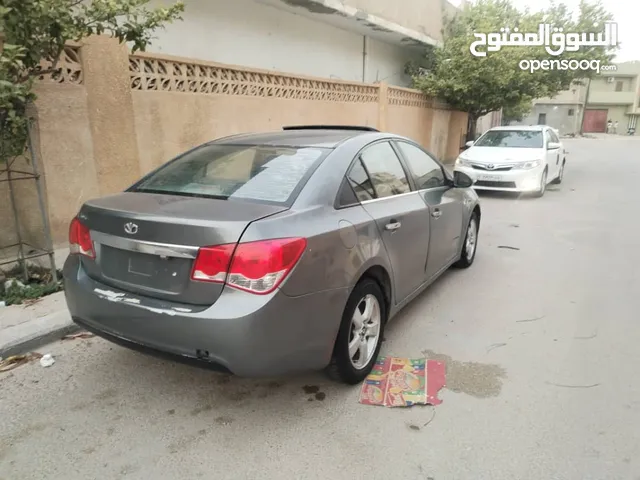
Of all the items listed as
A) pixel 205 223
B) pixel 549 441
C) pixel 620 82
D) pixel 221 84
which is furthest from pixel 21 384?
pixel 620 82

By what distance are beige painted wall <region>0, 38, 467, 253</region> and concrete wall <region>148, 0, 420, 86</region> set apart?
1.01 meters

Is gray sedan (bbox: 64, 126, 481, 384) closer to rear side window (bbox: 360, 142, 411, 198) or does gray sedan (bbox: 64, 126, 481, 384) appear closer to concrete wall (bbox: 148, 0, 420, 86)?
rear side window (bbox: 360, 142, 411, 198)

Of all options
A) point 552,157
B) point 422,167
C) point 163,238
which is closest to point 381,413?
point 163,238

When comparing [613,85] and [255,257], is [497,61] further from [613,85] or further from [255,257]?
[613,85]

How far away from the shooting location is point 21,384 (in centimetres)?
307

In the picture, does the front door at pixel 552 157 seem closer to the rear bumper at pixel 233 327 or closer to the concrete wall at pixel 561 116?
the rear bumper at pixel 233 327

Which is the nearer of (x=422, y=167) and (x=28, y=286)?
(x=422, y=167)

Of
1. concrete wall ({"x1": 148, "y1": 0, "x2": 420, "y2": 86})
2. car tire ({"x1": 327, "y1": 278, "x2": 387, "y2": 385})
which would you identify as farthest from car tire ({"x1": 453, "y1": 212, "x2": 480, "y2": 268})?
concrete wall ({"x1": 148, "y1": 0, "x2": 420, "y2": 86})

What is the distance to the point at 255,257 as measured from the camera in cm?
229

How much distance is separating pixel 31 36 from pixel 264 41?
5.98m

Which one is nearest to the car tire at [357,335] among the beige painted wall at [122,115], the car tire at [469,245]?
the car tire at [469,245]

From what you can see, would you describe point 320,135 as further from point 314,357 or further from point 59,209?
point 59,209

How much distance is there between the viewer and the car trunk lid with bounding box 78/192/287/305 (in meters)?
2.35

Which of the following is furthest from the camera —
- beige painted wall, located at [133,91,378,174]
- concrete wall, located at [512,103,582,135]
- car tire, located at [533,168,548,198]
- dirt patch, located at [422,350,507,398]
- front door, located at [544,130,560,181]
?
concrete wall, located at [512,103,582,135]
